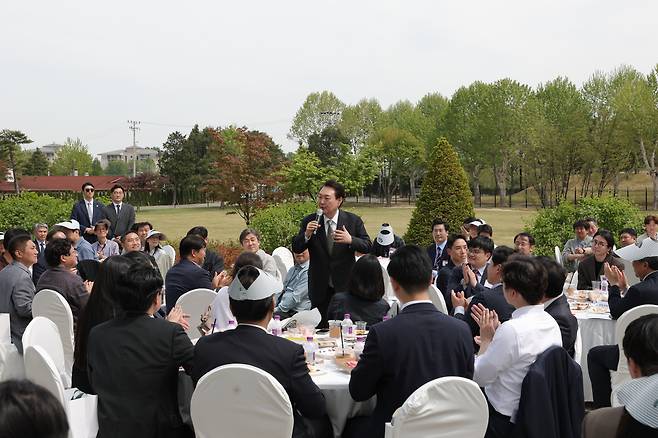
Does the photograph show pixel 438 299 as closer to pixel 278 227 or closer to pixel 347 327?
pixel 347 327

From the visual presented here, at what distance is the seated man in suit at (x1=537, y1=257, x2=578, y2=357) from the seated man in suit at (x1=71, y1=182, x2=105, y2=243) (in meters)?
8.27

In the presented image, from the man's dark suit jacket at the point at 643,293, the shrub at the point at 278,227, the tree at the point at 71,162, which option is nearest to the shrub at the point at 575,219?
the shrub at the point at 278,227

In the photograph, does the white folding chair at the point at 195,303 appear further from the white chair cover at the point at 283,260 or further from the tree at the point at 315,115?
the tree at the point at 315,115

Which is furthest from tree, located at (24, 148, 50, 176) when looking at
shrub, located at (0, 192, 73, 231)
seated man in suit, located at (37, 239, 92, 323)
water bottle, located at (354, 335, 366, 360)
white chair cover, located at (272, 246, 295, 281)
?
water bottle, located at (354, 335, 366, 360)

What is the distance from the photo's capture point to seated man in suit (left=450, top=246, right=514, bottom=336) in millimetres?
4539

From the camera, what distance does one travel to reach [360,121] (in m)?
74.6

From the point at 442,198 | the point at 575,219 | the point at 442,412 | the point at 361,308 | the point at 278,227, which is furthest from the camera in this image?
the point at 442,198

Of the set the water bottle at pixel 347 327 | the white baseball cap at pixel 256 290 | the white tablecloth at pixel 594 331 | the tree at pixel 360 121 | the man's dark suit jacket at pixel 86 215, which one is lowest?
the white tablecloth at pixel 594 331

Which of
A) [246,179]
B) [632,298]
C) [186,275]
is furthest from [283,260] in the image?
[246,179]

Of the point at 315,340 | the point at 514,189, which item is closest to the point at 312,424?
the point at 315,340

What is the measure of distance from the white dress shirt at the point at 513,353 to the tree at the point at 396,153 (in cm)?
5284

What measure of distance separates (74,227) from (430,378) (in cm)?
675

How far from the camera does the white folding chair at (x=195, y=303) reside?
6.00 metres

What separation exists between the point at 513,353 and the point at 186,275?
3.77 metres
